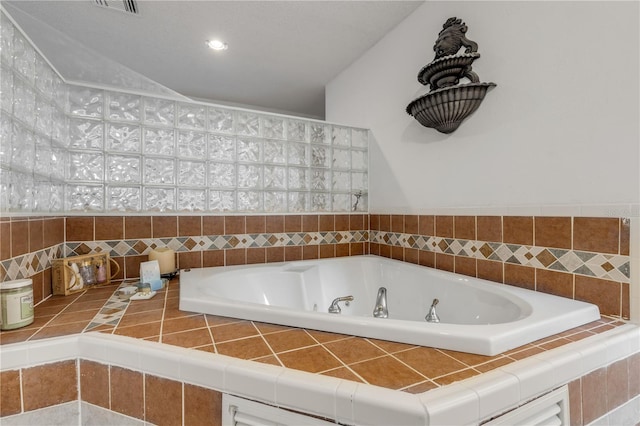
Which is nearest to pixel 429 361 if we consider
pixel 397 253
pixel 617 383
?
pixel 617 383

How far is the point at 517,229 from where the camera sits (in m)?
1.26

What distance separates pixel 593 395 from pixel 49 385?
1372mm

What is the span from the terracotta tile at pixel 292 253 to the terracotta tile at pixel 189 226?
1.80 ft

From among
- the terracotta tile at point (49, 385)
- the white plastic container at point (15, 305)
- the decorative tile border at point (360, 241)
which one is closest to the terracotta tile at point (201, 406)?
the terracotta tile at point (49, 385)

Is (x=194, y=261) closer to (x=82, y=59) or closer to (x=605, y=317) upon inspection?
(x=82, y=59)

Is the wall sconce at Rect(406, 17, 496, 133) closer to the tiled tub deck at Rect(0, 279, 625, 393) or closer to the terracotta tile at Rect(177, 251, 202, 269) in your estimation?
the tiled tub deck at Rect(0, 279, 625, 393)

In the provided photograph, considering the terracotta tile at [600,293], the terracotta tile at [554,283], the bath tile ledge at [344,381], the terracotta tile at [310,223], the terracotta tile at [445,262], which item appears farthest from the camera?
the terracotta tile at [310,223]

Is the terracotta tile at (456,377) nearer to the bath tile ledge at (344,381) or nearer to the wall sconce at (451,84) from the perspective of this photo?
the bath tile ledge at (344,381)

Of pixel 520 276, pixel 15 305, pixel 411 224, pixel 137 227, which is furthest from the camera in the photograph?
pixel 411 224

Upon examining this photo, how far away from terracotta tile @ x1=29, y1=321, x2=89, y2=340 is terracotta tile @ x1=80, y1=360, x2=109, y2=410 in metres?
0.11

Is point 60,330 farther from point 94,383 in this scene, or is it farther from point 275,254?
point 275,254

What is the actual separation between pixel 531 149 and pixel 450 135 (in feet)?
1.42

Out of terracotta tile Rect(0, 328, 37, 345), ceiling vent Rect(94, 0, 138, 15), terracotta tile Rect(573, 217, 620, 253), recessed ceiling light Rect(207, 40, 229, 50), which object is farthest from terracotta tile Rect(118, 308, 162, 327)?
recessed ceiling light Rect(207, 40, 229, 50)

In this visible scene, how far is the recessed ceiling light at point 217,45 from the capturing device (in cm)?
207
